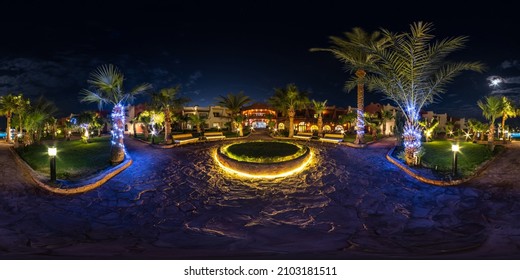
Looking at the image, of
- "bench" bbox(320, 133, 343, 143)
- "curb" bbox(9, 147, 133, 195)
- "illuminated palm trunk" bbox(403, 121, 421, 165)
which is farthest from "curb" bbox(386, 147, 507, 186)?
"curb" bbox(9, 147, 133, 195)

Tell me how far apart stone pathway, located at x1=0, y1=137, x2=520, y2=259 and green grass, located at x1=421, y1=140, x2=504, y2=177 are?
1.48 metres

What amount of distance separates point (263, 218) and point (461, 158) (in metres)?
14.6

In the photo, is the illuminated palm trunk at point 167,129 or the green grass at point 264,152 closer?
the green grass at point 264,152

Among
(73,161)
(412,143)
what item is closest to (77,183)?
(73,161)

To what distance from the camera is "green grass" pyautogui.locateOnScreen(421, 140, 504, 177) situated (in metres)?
13.5

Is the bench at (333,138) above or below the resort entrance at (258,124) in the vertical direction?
below

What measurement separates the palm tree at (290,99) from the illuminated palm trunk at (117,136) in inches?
683

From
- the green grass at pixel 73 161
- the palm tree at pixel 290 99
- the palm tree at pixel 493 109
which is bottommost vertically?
the green grass at pixel 73 161

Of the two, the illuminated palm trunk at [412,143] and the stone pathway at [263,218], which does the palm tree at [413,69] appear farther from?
the stone pathway at [263,218]

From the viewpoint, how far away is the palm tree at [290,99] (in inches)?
1112

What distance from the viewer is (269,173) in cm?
1352

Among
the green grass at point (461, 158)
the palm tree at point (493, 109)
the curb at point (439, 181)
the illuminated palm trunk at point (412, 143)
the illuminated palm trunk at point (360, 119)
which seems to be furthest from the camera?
the illuminated palm trunk at point (360, 119)

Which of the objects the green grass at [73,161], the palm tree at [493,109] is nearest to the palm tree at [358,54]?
the palm tree at [493,109]

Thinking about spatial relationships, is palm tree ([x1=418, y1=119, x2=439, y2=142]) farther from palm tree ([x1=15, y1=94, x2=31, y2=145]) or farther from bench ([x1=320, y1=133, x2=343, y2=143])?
palm tree ([x1=15, y1=94, x2=31, y2=145])
